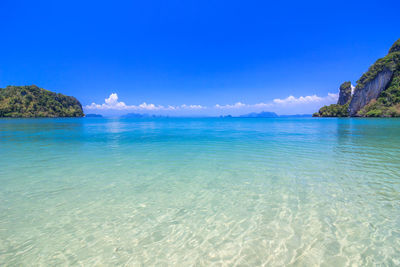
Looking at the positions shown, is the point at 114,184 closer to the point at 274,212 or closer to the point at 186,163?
the point at 186,163

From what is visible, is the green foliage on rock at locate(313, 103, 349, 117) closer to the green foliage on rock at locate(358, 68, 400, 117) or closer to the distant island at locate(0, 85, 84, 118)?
the green foliage on rock at locate(358, 68, 400, 117)

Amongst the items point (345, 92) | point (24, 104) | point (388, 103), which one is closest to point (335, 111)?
point (345, 92)

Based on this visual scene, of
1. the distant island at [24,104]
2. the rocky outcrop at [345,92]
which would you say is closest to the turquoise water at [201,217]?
the distant island at [24,104]

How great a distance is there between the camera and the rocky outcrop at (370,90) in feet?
405

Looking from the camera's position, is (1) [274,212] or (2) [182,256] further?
(1) [274,212]

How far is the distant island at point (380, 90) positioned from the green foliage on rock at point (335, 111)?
19.6 m

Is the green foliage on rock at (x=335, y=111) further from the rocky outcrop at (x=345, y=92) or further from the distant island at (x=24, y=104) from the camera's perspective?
the distant island at (x=24, y=104)

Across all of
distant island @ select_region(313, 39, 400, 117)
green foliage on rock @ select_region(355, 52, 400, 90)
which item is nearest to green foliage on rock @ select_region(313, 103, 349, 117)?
distant island @ select_region(313, 39, 400, 117)

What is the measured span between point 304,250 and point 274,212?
1637 millimetres

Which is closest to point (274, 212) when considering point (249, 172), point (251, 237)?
point (251, 237)

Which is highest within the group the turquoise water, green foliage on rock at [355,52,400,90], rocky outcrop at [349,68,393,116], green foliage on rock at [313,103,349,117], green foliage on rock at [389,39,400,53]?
green foliage on rock at [389,39,400,53]

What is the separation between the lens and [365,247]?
422 cm

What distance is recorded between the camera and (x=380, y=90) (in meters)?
126

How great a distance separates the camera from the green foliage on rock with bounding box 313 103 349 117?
166 metres
